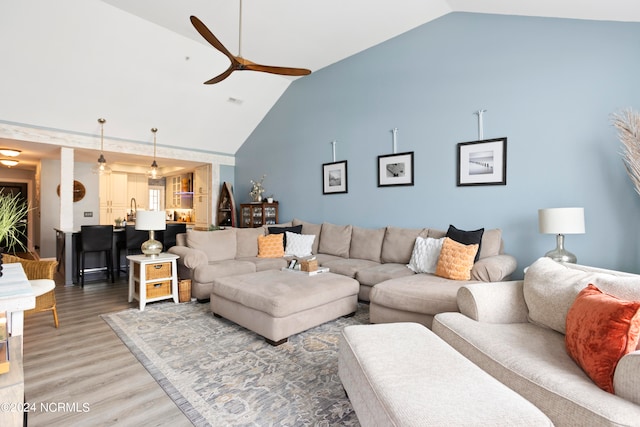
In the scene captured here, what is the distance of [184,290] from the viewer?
3.96m

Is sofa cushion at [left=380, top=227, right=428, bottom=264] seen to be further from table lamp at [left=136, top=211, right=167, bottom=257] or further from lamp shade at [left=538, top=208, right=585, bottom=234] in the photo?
table lamp at [left=136, top=211, right=167, bottom=257]

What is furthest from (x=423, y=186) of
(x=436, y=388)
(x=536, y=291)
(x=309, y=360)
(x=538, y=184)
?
(x=436, y=388)

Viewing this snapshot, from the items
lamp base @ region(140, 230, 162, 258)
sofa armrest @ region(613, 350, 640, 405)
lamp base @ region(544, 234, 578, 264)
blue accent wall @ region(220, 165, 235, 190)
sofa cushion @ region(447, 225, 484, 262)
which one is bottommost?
sofa armrest @ region(613, 350, 640, 405)

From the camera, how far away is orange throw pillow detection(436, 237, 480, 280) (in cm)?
311

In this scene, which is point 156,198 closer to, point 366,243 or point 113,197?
point 113,197

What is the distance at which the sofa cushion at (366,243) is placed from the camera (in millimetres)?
4344

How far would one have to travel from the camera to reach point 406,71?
4359 millimetres

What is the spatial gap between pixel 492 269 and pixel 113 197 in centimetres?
906

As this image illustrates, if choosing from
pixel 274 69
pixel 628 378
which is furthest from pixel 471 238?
pixel 274 69

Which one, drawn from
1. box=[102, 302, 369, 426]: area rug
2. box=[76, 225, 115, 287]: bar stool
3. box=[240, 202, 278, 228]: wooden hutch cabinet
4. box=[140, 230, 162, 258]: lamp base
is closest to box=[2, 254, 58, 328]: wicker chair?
box=[102, 302, 369, 426]: area rug

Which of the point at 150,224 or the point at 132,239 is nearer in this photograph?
the point at 150,224

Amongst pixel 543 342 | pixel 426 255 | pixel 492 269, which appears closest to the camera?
pixel 543 342

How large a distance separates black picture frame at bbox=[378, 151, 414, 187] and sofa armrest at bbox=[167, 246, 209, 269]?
268 centimetres

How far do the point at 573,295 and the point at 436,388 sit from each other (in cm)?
111
